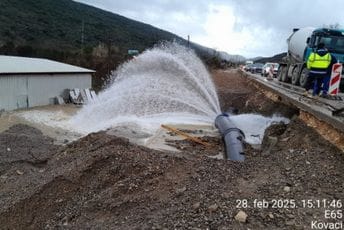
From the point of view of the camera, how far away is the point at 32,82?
22.0 metres

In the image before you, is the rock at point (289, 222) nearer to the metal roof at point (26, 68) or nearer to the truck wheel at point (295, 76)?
the truck wheel at point (295, 76)

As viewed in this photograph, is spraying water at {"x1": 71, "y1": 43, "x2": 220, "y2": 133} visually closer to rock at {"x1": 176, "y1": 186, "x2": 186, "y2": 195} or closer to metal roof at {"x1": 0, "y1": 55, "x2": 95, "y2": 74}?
metal roof at {"x1": 0, "y1": 55, "x2": 95, "y2": 74}

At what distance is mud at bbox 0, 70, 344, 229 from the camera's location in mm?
5230

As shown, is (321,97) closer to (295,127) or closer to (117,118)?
(295,127)

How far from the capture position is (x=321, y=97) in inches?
559

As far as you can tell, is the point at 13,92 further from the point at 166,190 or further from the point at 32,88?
the point at 166,190

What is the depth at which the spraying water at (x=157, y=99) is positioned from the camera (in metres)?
16.7

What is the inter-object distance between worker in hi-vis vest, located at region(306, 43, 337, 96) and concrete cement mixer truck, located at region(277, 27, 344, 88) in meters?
2.13

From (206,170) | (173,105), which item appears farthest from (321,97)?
(206,170)

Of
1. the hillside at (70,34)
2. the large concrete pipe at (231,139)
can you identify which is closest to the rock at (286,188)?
the large concrete pipe at (231,139)

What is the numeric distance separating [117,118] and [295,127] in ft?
26.2

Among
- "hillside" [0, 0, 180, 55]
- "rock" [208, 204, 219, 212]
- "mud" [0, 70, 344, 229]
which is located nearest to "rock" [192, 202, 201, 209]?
"mud" [0, 70, 344, 229]

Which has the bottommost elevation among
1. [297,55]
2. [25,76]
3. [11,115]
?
[11,115]

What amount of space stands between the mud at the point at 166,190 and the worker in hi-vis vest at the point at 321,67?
584cm
